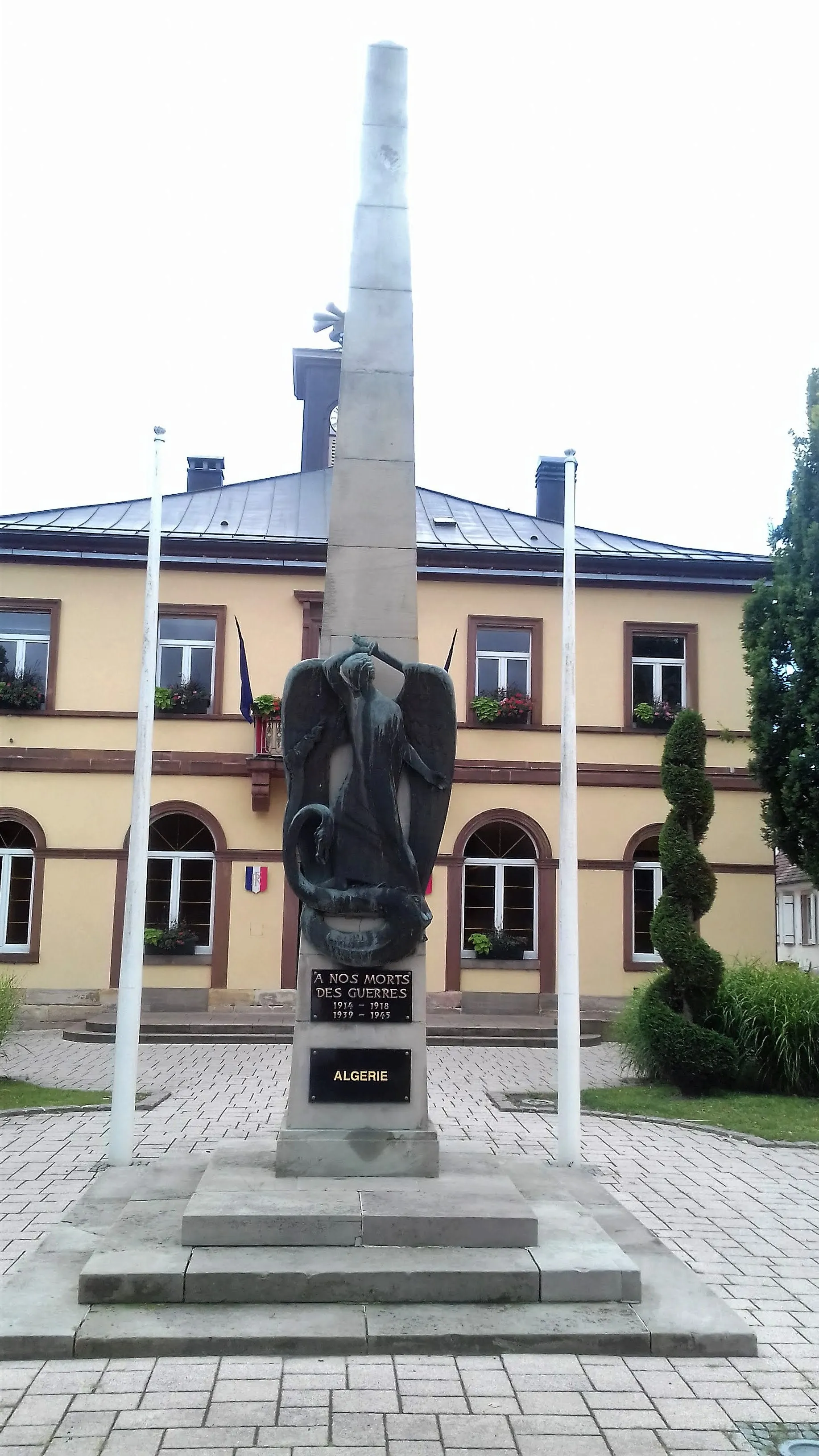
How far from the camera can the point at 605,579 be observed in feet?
66.6

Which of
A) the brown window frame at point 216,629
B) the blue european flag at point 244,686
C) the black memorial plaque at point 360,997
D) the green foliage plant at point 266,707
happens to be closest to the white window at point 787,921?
the green foliage plant at point 266,707

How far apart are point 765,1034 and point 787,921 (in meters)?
23.0

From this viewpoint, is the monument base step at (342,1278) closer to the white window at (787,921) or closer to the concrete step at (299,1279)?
the concrete step at (299,1279)

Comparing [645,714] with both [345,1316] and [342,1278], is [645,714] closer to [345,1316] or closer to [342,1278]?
[342,1278]


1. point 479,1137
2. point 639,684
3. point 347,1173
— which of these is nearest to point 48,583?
point 639,684

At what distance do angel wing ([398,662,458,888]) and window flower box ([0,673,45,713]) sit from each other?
13.8m

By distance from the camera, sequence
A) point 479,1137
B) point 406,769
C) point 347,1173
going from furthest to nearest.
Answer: point 479,1137 < point 406,769 < point 347,1173

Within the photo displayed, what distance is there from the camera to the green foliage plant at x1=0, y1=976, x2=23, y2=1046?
11539 millimetres

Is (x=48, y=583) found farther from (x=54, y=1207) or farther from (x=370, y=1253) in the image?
(x=370, y=1253)

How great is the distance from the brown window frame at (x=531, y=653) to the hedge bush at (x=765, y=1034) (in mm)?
7630

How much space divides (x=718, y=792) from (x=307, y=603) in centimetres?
780

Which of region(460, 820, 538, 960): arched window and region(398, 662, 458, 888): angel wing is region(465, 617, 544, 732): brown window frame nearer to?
region(460, 820, 538, 960): arched window

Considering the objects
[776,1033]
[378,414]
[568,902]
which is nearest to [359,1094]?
[568,902]

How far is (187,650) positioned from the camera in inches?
787
